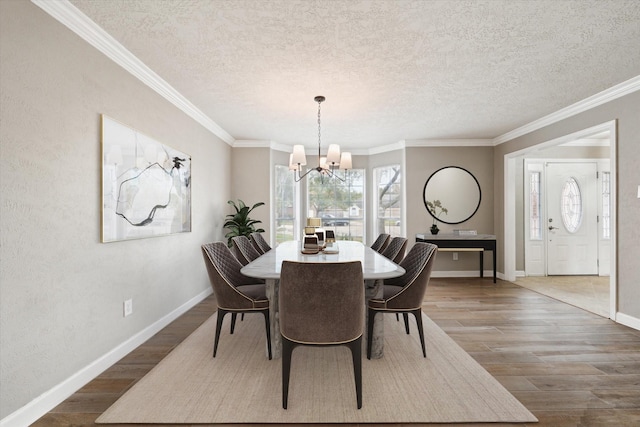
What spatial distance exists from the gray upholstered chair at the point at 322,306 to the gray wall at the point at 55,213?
4.48ft

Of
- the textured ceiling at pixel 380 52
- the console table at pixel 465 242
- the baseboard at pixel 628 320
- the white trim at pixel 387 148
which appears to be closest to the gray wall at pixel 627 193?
the baseboard at pixel 628 320

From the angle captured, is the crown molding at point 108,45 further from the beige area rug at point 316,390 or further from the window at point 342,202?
the window at point 342,202

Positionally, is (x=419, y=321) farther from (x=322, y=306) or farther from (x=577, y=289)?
(x=577, y=289)

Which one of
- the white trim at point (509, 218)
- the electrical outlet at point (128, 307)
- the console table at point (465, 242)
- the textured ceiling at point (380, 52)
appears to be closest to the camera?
the textured ceiling at point (380, 52)

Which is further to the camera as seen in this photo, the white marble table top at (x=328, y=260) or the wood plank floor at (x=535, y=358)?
the white marble table top at (x=328, y=260)

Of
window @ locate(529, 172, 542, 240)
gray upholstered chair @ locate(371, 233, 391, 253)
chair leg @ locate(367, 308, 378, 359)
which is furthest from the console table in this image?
chair leg @ locate(367, 308, 378, 359)

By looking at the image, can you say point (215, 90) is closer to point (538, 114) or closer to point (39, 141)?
point (39, 141)

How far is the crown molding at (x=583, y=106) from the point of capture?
327 centimetres

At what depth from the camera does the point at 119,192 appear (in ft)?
8.39

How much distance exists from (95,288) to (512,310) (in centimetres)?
415

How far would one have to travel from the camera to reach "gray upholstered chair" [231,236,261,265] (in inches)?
131

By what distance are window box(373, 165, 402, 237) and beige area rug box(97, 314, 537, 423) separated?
3.61m

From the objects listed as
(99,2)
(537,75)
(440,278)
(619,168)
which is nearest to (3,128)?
(99,2)

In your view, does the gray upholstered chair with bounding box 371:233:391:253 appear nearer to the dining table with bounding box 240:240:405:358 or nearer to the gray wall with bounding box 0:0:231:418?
the dining table with bounding box 240:240:405:358
